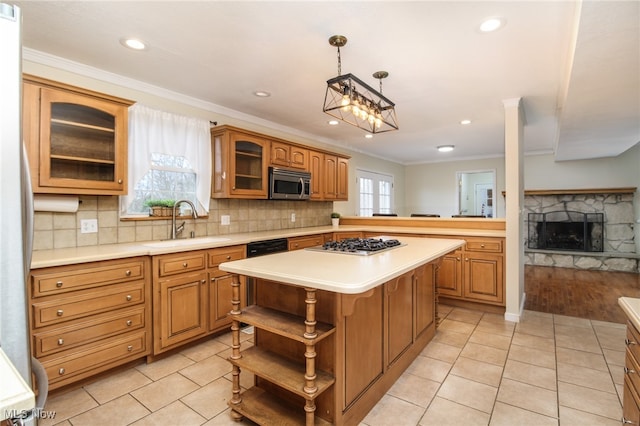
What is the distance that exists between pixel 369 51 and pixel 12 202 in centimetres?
230

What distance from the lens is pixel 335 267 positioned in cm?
180

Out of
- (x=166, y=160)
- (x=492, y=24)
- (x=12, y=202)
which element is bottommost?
(x=12, y=202)

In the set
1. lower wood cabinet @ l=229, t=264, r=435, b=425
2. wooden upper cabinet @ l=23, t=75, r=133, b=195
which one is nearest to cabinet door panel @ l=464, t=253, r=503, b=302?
lower wood cabinet @ l=229, t=264, r=435, b=425

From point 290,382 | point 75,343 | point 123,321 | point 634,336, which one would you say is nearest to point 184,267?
point 123,321

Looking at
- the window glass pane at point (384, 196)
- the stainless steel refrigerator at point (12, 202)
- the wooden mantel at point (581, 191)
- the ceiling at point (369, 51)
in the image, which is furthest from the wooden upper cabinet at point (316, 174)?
the wooden mantel at point (581, 191)

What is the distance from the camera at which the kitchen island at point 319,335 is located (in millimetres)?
1574

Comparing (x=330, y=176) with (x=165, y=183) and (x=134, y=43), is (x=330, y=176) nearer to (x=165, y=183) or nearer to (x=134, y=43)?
(x=165, y=183)

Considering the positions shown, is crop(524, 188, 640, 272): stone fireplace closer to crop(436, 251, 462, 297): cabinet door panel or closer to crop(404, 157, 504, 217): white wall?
crop(404, 157, 504, 217): white wall

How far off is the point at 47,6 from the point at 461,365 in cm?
367

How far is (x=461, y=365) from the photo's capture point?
252cm

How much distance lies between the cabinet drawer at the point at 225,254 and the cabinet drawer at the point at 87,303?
60cm

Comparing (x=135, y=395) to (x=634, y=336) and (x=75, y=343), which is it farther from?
(x=634, y=336)

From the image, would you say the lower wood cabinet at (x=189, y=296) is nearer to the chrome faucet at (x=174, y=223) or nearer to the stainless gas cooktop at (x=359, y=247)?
the chrome faucet at (x=174, y=223)

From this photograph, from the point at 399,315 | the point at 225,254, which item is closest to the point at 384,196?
the point at 225,254
